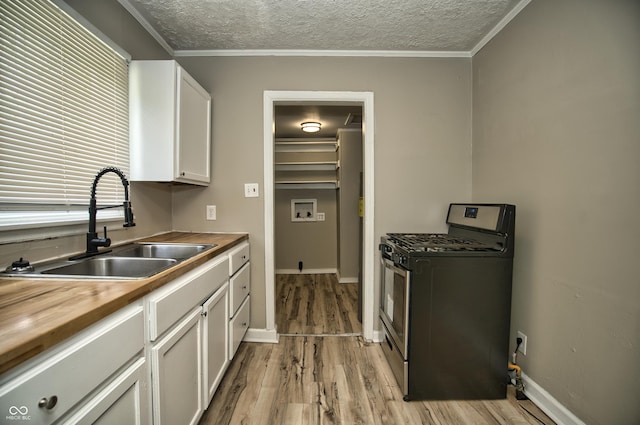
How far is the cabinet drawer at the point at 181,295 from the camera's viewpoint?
0.97 m

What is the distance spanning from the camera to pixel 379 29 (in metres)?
2.00

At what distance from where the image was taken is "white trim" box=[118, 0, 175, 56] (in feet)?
5.65

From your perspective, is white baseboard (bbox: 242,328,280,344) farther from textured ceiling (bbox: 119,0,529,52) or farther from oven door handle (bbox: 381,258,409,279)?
textured ceiling (bbox: 119,0,529,52)

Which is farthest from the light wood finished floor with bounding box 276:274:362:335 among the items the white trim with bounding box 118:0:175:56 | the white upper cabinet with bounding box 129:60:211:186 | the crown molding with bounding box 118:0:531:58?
the white trim with bounding box 118:0:175:56

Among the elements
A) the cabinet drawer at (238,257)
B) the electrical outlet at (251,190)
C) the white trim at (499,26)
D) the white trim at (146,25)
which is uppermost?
the white trim at (499,26)

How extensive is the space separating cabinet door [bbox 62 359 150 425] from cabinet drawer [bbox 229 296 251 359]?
0.88m

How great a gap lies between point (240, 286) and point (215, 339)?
1.70 feet

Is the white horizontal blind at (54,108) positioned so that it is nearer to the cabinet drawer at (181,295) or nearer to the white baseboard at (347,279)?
the cabinet drawer at (181,295)

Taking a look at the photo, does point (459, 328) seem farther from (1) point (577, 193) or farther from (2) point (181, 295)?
(2) point (181, 295)

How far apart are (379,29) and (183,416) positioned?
2.58m

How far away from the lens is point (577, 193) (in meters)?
1.39

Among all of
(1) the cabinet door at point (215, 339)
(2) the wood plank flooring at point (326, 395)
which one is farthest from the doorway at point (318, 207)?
(1) the cabinet door at point (215, 339)

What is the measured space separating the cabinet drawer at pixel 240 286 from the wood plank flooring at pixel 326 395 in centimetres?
47

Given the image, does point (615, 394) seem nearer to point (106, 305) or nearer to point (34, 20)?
point (106, 305)
